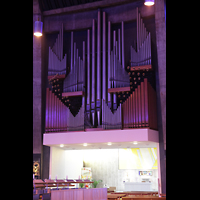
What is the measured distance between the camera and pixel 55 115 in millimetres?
12336

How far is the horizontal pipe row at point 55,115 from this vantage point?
12.2 metres

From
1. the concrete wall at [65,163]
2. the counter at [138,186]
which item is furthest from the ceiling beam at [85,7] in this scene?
the counter at [138,186]

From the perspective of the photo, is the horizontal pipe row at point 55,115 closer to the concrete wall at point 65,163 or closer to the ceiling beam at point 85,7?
the concrete wall at point 65,163

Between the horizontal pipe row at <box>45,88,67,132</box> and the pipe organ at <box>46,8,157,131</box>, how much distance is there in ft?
0.13

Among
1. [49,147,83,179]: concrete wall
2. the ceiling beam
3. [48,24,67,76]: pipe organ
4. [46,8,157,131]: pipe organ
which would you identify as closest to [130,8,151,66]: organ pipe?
[46,8,157,131]: pipe organ

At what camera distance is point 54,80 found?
1290cm

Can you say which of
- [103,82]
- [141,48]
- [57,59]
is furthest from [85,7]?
[103,82]

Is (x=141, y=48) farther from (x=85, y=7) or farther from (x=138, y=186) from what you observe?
(x=138, y=186)

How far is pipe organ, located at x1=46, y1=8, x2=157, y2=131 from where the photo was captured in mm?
11461

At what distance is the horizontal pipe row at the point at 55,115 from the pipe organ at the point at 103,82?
40 mm
